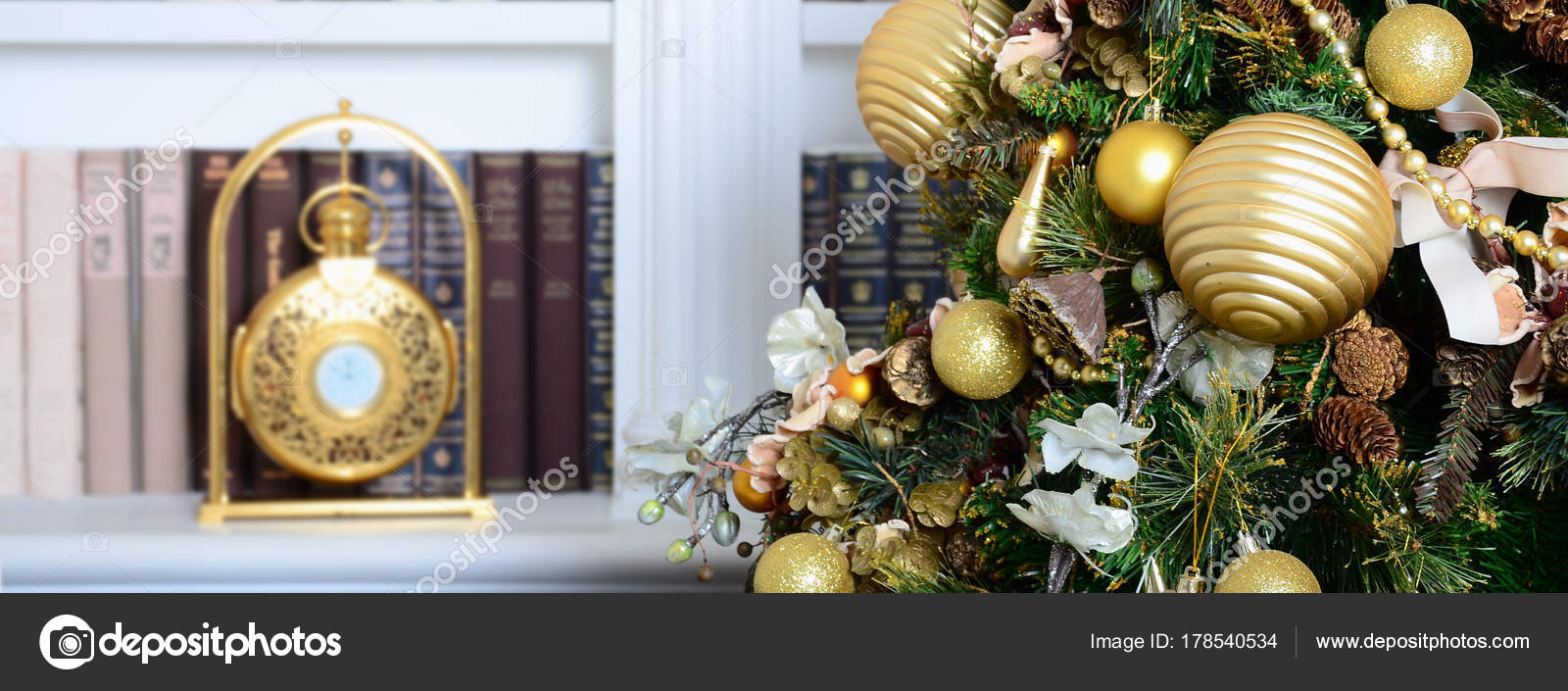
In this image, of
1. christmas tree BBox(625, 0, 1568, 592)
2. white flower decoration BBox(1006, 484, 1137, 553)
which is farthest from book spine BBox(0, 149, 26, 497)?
white flower decoration BBox(1006, 484, 1137, 553)

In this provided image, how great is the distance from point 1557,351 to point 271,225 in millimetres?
875

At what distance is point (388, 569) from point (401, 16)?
0.44 meters

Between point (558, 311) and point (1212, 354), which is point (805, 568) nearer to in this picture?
Answer: point (1212, 354)

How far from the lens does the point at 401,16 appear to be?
0.91 metres

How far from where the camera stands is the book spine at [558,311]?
92cm

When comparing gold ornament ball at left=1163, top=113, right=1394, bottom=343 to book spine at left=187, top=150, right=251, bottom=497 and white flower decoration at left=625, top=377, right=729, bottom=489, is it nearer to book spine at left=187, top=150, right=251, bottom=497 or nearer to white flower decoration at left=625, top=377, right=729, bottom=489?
white flower decoration at left=625, top=377, right=729, bottom=489

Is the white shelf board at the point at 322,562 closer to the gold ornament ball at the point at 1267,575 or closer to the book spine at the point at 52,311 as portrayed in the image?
the book spine at the point at 52,311

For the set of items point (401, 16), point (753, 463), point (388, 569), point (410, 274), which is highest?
point (401, 16)

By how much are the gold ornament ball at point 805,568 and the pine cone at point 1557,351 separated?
11.2 inches

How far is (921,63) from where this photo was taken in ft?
1.75

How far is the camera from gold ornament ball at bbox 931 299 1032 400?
48 cm

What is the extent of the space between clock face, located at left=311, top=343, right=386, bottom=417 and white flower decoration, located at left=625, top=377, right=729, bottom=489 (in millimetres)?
357
